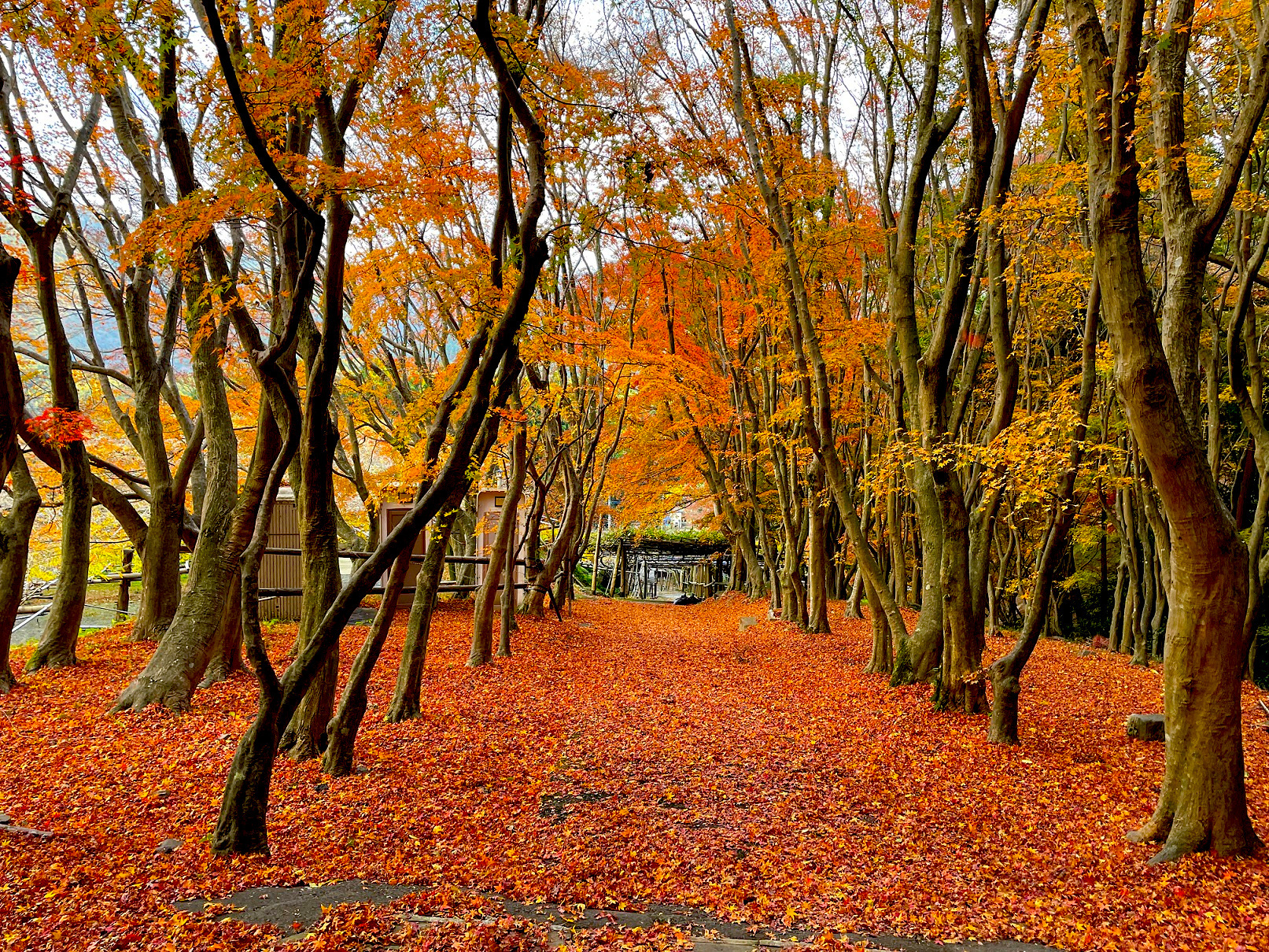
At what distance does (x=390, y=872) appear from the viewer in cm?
407

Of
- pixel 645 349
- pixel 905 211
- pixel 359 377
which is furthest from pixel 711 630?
pixel 905 211

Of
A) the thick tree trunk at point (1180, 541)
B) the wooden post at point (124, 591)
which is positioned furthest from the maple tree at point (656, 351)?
the wooden post at point (124, 591)

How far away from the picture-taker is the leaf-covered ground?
369cm

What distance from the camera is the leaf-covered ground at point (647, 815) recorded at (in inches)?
145

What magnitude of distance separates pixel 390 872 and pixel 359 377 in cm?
1348

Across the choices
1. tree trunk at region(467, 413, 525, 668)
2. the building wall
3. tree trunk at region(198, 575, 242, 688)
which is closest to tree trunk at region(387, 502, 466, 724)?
tree trunk at region(198, 575, 242, 688)

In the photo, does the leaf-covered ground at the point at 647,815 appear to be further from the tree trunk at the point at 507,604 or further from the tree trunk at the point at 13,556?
the tree trunk at the point at 507,604

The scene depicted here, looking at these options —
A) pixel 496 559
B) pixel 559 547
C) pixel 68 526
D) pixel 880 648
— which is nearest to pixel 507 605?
pixel 496 559

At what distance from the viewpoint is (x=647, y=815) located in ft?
17.4

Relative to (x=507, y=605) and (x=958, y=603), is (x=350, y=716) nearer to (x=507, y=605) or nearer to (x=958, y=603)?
(x=958, y=603)

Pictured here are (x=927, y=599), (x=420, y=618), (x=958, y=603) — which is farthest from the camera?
(x=927, y=599)

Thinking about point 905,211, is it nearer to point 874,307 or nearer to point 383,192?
point 383,192

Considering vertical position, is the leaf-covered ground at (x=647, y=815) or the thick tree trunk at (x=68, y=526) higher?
the thick tree trunk at (x=68, y=526)

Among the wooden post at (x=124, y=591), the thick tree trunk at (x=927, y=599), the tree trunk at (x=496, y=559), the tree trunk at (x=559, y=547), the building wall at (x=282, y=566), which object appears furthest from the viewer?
the building wall at (x=282, y=566)
